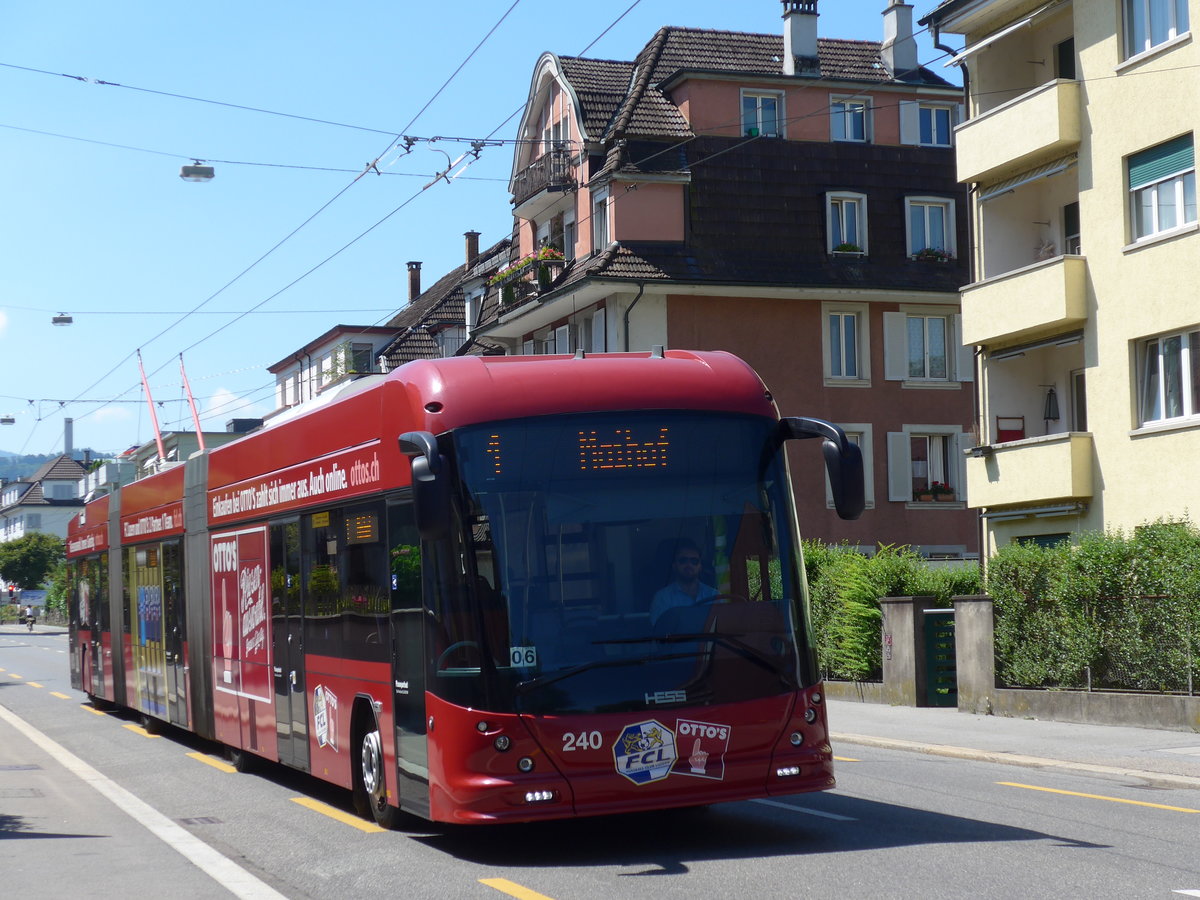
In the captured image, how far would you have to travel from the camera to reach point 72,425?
93.6 metres

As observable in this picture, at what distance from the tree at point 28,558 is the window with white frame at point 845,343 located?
87.9 m

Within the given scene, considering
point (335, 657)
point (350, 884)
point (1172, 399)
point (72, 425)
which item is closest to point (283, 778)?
point (335, 657)

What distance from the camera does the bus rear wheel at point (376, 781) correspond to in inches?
440

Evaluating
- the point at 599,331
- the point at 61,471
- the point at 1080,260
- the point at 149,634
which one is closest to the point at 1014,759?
the point at 149,634

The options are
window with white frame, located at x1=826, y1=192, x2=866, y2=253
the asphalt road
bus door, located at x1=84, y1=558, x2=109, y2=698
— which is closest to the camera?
the asphalt road

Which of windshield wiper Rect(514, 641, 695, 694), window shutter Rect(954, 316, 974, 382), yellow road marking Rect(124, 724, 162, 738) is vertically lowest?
yellow road marking Rect(124, 724, 162, 738)

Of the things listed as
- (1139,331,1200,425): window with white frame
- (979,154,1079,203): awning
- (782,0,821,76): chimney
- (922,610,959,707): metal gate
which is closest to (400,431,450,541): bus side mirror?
(922,610,959,707): metal gate

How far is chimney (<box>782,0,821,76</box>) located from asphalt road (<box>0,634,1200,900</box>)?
31643mm

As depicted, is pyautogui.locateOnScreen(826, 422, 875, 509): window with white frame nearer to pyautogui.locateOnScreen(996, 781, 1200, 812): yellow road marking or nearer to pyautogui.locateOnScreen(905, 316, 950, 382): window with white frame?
pyautogui.locateOnScreen(905, 316, 950, 382): window with white frame

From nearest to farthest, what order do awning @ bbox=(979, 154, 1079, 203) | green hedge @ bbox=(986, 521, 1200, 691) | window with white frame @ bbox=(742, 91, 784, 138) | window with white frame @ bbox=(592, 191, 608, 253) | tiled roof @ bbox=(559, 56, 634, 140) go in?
green hedge @ bbox=(986, 521, 1200, 691), awning @ bbox=(979, 154, 1079, 203), window with white frame @ bbox=(592, 191, 608, 253), tiled roof @ bbox=(559, 56, 634, 140), window with white frame @ bbox=(742, 91, 784, 138)

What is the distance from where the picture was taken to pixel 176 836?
455 inches

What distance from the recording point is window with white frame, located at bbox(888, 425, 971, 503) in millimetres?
43469

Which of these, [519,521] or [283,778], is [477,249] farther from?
[519,521]

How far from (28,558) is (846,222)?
90.7m
